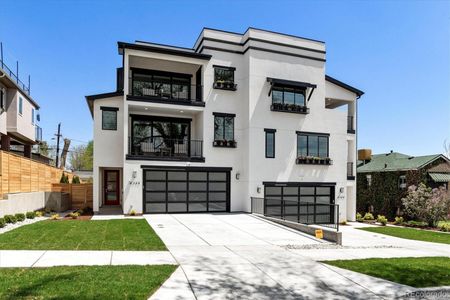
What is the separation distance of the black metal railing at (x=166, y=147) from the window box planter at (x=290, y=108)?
16.7 ft

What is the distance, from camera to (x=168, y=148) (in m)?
19.5

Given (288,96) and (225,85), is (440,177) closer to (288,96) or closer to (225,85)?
(288,96)

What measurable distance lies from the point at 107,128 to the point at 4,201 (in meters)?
6.72

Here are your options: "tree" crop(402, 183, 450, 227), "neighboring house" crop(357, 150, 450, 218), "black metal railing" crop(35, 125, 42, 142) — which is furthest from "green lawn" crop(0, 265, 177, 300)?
"neighboring house" crop(357, 150, 450, 218)

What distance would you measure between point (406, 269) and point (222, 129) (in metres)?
13.2

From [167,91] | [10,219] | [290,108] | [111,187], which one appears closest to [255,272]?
[10,219]

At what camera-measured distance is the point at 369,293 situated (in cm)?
627

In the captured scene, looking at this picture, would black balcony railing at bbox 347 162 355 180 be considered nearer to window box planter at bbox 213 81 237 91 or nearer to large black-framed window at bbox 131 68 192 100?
window box planter at bbox 213 81 237 91

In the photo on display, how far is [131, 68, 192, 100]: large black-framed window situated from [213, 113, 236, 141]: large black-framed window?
7.82 ft

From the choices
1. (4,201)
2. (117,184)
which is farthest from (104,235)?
(117,184)

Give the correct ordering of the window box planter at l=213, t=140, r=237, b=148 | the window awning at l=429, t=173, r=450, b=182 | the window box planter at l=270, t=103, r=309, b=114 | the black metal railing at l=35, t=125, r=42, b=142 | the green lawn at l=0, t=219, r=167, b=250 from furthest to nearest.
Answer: the black metal railing at l=35, t=125, r=42, b=142 → the window awning at l=429, t=173, r=450, b=182 → the window box planter at l=270, t=103, r=309, b=114 → the window box planter at l=213, t=140, r=237, b=148 → the green lawn at l=0, t=219, r=167, b=250

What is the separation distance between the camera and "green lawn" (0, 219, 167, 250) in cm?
917

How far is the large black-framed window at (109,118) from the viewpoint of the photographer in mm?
18609

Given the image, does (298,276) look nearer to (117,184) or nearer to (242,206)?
(242,206)
